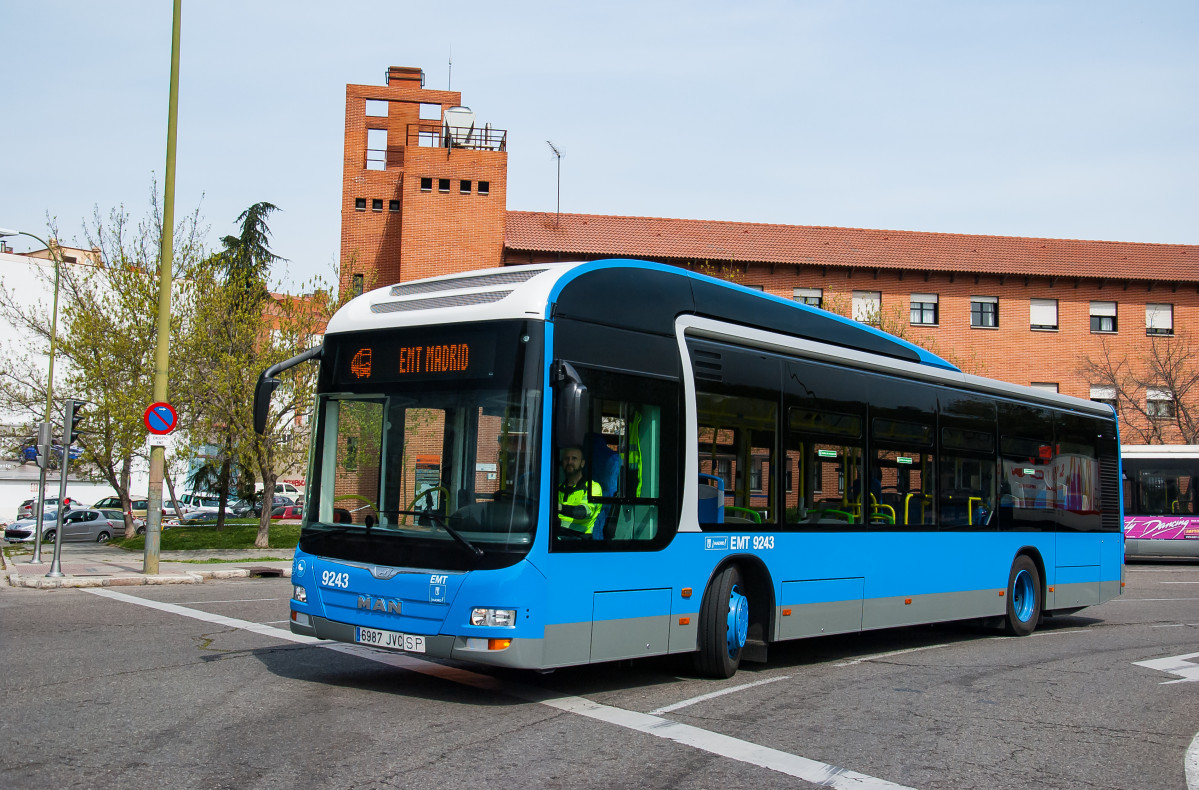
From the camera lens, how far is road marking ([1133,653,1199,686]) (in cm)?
964

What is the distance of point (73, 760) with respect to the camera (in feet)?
18.4

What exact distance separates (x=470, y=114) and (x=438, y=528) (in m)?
38.7

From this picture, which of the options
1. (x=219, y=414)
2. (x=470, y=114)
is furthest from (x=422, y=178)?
(x=219, y=414)

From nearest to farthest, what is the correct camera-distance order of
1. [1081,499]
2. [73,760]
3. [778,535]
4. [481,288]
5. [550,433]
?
[73,760] < [550,433] < [481,288] < [778,535] < [1081,499]

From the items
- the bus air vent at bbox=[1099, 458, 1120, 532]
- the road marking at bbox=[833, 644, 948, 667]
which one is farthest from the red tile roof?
the road marking at bbox=[833, 644, 948, 667]

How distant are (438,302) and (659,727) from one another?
332 centimetres

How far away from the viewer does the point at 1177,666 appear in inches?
408

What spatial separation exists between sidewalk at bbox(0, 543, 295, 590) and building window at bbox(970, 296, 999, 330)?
31.6 m

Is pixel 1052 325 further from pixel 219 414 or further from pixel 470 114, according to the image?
pixel 219 414

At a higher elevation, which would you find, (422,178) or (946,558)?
(422,178)

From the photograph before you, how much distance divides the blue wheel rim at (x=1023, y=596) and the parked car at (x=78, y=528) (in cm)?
3422

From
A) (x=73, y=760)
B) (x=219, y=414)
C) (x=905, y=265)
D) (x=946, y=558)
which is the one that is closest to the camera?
(x=73, y=760)

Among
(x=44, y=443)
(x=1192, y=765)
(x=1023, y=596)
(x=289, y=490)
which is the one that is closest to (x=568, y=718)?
(x=1192, y=765)

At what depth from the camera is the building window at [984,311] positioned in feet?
154
